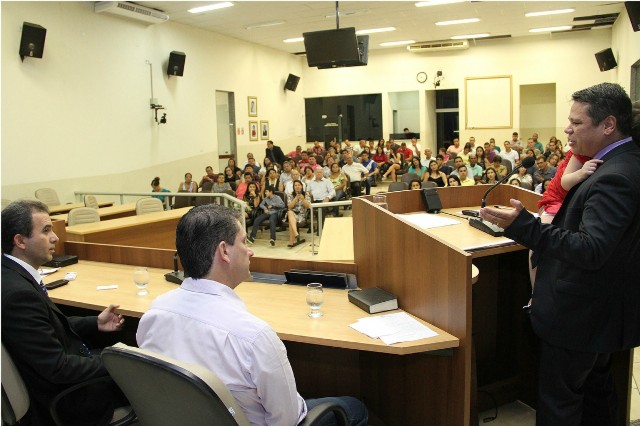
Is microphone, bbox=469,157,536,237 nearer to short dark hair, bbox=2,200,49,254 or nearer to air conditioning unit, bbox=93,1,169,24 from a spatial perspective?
short dark hair, bbox=2,200,49,254

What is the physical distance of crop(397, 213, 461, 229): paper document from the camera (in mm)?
2926

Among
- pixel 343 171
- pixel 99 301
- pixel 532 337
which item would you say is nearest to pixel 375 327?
pixel 532 337

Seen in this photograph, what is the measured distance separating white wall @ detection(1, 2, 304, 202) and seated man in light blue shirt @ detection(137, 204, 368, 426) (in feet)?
22.9

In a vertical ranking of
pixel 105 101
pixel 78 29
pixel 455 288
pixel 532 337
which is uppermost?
pixel 78 29

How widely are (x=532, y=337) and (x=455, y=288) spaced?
1189 millimetres

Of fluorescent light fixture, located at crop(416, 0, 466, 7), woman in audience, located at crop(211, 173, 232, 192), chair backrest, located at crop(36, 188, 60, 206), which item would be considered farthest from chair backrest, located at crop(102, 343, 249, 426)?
fluorescent light fixture, located at crop(416, 0, 466, 7)

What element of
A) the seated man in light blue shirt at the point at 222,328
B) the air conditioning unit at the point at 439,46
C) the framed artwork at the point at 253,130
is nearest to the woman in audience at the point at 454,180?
the seated man in light blue shirt at the point at 222,328

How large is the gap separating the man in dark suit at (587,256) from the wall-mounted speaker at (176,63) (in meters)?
9.49

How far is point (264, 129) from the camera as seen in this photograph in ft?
44.9

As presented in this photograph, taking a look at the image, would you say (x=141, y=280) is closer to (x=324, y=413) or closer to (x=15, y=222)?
(x=15, y=222)

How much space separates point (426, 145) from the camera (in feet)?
50.0

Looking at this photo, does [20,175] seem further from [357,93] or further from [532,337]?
[357,93]

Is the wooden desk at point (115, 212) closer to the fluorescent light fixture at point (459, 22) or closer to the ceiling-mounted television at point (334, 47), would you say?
the ceiling-mounted television at point (334, 47)

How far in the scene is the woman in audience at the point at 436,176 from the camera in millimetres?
8738
